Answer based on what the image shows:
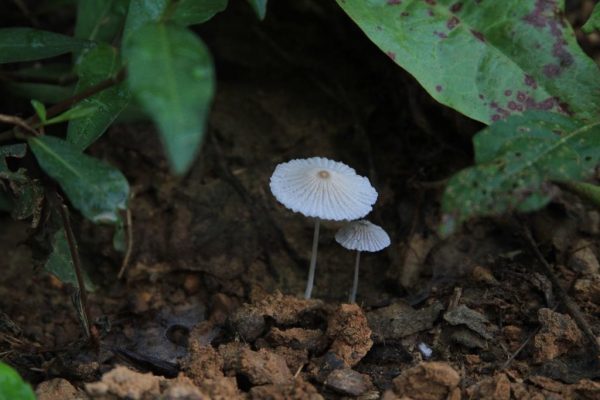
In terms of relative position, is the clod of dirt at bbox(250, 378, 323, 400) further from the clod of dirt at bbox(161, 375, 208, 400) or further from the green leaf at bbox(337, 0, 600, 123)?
the green leaf at bbox(337, 0, 600, 123)

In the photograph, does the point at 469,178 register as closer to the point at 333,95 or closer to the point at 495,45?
the point at 495,45

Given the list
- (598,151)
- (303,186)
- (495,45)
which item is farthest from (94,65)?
(598,151)

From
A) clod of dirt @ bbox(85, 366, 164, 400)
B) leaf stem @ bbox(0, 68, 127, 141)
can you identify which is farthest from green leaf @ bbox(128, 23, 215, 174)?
clod of dirt @ bbox(85, 366, 164, 400)

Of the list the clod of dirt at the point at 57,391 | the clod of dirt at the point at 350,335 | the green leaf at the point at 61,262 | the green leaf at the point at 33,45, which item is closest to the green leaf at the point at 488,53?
the clod of dirt at the point at 350,335

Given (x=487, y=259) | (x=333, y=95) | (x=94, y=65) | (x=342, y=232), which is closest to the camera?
(x=94, y=65)

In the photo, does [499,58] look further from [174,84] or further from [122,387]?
[122,387]

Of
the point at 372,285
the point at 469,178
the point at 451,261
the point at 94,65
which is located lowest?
the point at 372,285
